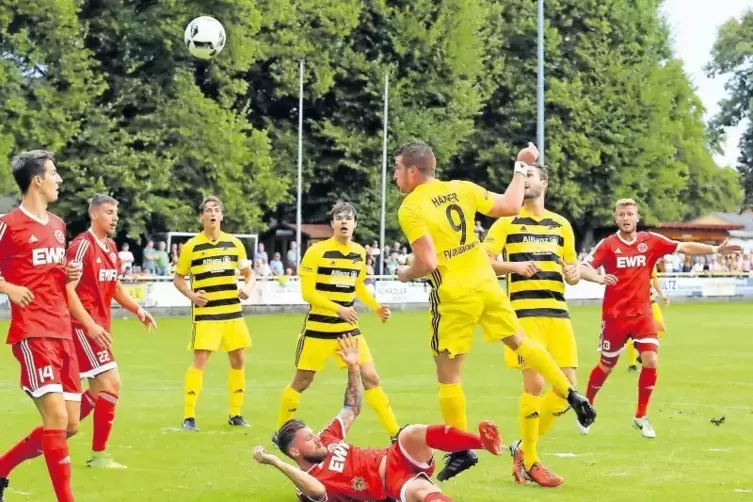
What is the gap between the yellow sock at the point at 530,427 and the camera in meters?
9.95

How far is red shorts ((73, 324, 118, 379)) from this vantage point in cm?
1049

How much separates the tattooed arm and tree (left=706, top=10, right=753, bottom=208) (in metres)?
75.1

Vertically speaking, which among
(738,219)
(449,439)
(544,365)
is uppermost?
(738,219)

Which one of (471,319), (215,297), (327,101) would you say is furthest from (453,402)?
(327,101)

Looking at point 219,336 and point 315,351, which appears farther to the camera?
point 219,336

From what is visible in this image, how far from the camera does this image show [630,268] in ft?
42.6

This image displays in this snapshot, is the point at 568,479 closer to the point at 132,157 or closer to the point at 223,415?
the point at 223,415

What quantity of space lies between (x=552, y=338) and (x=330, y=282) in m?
2.64

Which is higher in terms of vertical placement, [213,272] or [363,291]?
[213,272]

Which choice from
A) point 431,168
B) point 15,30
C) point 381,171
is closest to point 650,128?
point 381,171

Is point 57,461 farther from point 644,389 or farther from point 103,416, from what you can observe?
point 644,389

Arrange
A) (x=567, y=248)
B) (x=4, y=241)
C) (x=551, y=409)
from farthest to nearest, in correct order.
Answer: (x=567, y=248), (x=551, y=409), (x=4, y=241)

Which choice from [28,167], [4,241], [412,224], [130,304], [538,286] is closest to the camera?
[4,241]

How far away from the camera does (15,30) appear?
40750mm
